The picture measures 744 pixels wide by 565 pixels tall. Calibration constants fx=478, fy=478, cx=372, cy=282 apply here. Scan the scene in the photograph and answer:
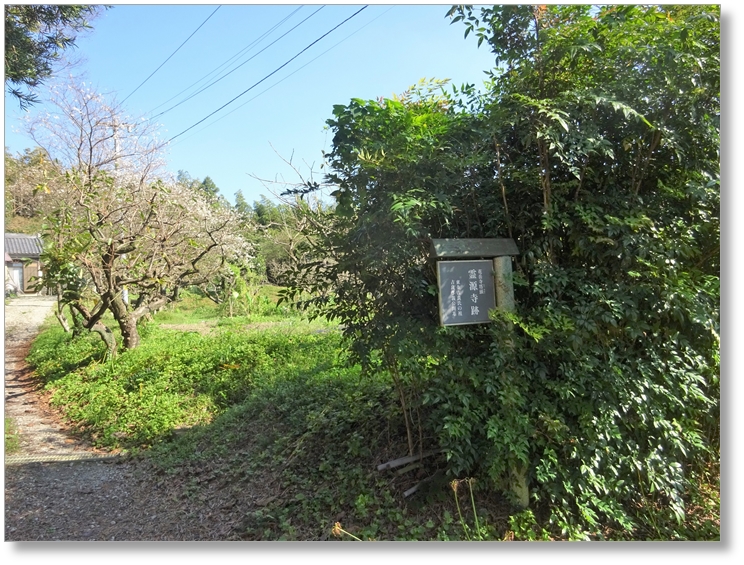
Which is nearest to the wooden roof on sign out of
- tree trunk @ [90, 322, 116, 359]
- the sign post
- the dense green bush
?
the sign post

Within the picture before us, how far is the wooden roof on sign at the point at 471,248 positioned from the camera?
2307mm

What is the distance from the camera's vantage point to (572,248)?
2.44 m

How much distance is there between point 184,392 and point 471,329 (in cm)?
386

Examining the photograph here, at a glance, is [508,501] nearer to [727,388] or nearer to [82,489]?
[727,388]

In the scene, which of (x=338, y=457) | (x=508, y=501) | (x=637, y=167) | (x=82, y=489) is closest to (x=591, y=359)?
(x=508, y=501)

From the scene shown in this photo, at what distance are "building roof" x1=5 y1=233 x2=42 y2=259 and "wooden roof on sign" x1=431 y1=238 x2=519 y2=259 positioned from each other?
4522 mm

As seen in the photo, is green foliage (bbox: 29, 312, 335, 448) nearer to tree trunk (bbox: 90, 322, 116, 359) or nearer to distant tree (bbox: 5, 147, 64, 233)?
tree trunk (bbox: 90, 322, 116, 359)

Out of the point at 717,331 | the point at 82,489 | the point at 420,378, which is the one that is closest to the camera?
the point at 717,331

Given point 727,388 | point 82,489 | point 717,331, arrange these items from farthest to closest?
point 82,489 → point 727,388 → point 717,331

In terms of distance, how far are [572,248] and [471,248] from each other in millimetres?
540

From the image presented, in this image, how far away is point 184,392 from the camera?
5.21 meters

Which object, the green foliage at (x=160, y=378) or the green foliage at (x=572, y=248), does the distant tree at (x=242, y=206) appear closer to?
the green foliage at (x=160, y=378)

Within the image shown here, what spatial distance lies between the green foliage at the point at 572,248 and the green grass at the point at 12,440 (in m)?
3.55

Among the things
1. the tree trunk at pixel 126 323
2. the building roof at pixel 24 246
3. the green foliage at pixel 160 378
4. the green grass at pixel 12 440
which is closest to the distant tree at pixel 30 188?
the building roof at pixel 24 246
